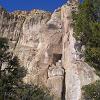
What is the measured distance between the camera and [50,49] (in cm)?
5738

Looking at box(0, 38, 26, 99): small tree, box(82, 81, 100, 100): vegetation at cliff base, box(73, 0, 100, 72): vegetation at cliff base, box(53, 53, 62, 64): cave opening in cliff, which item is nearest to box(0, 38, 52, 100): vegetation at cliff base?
box(0, 38, 26, 99): small tree

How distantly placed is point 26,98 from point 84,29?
12.3 metres

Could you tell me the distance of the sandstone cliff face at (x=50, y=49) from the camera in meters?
50.1

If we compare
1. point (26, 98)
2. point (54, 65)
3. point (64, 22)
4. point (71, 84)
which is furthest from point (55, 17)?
point (26, 98)

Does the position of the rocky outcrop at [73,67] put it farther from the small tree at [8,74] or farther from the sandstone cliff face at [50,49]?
the small tree at [8,74]

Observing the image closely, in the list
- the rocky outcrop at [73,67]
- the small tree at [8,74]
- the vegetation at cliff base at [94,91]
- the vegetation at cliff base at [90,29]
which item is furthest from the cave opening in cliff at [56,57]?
the small tree at [8,74]

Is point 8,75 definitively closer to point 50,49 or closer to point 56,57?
point 56,57

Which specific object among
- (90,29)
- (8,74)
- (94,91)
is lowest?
(94,91)

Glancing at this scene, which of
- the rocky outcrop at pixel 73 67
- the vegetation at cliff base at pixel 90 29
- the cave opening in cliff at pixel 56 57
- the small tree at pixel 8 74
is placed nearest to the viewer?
the vegetation at cliff base at pixel 90 29

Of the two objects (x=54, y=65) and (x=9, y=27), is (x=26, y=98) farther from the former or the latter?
(x=9, y=27)

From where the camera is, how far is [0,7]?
223ft

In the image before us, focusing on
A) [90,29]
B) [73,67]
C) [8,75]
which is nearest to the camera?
[8,75]

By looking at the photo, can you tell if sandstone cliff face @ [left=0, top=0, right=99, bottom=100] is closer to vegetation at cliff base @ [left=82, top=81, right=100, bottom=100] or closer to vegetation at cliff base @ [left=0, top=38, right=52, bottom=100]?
vegetation at cliff base @ [left=82, top=81, right=100, bottom=100]

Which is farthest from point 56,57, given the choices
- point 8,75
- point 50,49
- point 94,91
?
point 8,75
